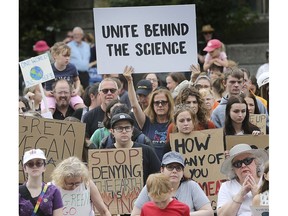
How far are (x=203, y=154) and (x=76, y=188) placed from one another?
165 cm

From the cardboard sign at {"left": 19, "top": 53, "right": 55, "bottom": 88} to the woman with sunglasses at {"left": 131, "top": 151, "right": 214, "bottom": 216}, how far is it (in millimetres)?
3382

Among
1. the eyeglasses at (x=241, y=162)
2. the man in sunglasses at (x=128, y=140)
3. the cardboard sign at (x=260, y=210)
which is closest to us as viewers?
the cardboard sign at (x=260, y=210)

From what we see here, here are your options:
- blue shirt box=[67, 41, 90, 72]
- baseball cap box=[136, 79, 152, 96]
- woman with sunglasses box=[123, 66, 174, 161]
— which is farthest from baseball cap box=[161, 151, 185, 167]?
blue shirt box=[67, 41, 90, 72]

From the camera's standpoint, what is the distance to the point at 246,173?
9.79 meters

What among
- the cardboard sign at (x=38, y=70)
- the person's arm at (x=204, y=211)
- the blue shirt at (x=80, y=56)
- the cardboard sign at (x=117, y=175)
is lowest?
the person's arm at (x=204, y=211)

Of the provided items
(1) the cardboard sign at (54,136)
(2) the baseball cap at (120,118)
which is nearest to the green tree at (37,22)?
(1) the cardboard sign at (54,136)

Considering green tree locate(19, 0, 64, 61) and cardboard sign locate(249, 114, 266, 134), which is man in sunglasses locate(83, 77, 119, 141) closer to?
cardboard sign locate(249, 114, 266, 134)

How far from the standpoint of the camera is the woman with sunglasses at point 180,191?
9.77 meters

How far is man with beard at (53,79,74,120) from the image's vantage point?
1268 cm

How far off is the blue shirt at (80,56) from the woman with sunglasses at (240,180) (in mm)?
10338

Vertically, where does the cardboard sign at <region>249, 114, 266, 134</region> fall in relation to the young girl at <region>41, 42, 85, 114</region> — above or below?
below

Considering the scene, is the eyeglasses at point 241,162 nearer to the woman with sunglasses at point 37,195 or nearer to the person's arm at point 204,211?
the person's arm at point 204,211

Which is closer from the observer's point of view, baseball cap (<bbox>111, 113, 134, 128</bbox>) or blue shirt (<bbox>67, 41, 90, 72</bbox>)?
baseball cap (<bbox>111, 113, 134, 128</bbox>)

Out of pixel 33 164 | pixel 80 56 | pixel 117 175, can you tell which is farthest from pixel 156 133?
pixel 80 56
